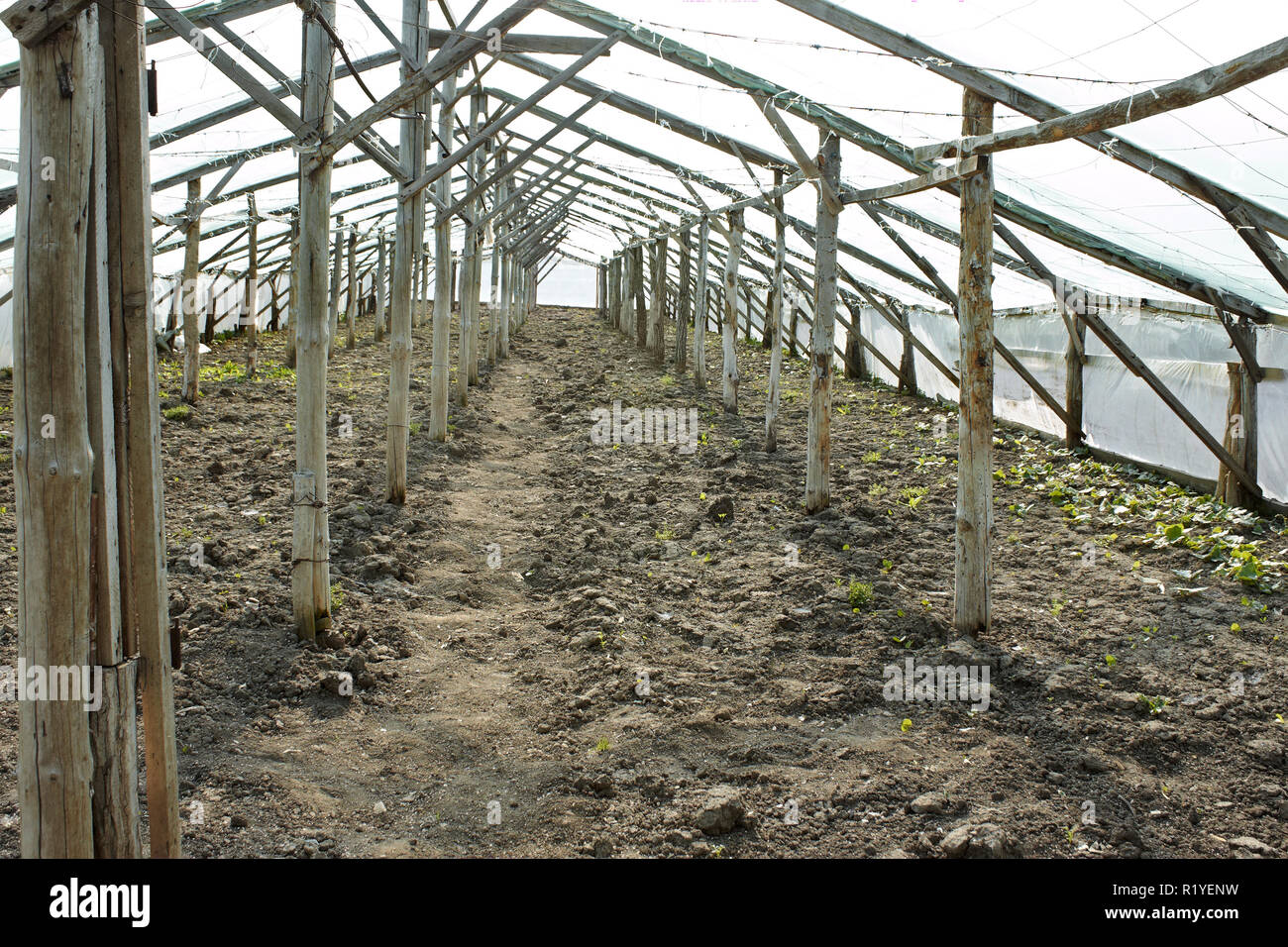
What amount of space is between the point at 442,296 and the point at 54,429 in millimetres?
7944

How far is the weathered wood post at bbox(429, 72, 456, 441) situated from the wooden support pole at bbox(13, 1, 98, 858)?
7284mm

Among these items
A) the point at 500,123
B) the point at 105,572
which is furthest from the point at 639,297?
the point at 105,572

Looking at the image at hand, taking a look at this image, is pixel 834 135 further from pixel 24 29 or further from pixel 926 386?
pixel 926 386

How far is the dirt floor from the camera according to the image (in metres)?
3.82

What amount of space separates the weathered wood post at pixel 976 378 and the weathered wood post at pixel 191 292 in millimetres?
8928

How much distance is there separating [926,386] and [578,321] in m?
23.3

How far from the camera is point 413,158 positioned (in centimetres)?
817

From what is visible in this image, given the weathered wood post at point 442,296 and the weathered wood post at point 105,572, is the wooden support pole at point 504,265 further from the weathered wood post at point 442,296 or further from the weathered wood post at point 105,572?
the weathered wood post at point 105,572

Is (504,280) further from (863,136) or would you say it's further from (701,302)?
→ (863,136)

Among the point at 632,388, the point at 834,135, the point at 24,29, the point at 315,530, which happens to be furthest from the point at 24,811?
the point at 632,388

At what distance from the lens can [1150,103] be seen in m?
4.11

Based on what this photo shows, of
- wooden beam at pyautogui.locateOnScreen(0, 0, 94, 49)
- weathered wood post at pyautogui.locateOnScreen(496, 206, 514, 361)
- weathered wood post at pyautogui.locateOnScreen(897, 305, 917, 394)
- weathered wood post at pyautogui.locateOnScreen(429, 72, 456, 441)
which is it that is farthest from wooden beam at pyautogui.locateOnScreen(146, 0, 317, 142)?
weathered wood post at pyautogui.locateOnScreen(496, 206, 514, 361)

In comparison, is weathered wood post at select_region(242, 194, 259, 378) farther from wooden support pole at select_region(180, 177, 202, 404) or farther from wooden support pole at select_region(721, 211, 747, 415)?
wooden support pole at select_region(721, 211, 747, 415)

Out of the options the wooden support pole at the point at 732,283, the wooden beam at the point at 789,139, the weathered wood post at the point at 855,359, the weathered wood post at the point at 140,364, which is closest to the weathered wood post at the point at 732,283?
the wooden support pole at the point at 732,283
